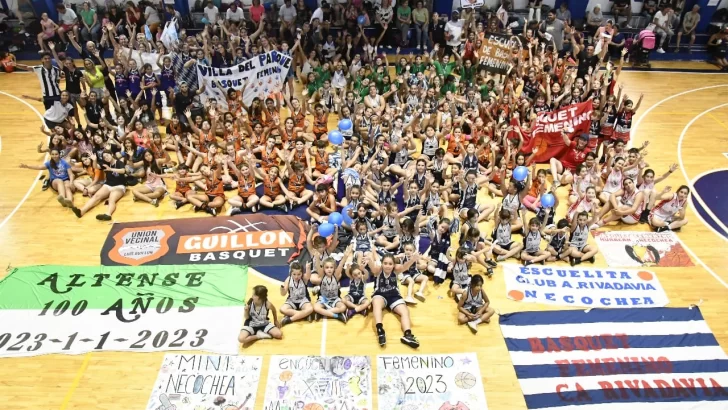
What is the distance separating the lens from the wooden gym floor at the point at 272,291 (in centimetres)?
669

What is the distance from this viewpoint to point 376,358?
7.05m

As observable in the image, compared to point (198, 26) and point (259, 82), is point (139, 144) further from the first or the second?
point (198, 26)


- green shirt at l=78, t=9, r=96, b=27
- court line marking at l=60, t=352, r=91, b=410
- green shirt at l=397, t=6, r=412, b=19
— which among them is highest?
green shirt at l=397, t=6, r=412, b=19

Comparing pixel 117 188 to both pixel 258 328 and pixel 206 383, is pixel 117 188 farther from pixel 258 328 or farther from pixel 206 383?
pixel 206 383

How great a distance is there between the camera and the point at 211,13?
663 inches

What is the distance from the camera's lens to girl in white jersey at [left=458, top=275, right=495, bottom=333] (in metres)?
7.43

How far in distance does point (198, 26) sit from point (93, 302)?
41.5 feet

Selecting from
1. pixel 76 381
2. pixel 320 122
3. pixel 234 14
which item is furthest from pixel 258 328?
pixel 234 14

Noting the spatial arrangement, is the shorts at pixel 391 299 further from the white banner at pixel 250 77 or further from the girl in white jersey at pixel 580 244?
the white banner at pixel 250 77

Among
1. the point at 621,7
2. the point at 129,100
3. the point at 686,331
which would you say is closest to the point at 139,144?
the point at 129,100

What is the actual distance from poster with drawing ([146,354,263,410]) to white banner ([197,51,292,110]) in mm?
6982

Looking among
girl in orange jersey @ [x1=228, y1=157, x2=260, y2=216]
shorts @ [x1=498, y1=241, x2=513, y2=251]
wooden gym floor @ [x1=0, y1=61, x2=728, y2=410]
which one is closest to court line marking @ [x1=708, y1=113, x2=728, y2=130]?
wooden gym floor @ [x1=0, y1=61, x2=728, y2=410]

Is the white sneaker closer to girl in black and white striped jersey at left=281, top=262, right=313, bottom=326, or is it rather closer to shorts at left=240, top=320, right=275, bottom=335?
shorts at left=240, top=320, right=275, bottom=335

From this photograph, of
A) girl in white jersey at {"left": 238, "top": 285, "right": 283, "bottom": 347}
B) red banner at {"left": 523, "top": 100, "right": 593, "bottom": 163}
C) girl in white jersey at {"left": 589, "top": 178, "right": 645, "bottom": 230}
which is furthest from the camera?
red banner at {"left": 523, "top": 100, "right": 593, "bottom": 163}
